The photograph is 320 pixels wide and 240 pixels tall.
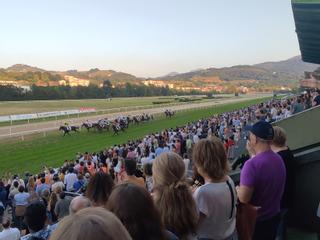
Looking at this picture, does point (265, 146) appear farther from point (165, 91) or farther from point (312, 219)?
point (165, 91)

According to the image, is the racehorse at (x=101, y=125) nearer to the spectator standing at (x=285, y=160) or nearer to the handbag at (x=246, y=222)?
the spectator standing at (x=285, y=160)

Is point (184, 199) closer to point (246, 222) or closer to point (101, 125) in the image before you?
point (246, 222)

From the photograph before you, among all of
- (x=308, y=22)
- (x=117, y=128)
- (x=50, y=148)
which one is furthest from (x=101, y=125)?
(x=308, y=22)

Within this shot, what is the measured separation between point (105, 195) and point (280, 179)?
146 centimetres

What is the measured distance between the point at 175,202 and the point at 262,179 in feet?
3.80

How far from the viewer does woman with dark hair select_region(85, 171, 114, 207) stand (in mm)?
3253

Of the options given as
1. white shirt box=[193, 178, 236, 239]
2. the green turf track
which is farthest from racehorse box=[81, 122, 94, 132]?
white shirt box=[193, 178, 236, 239]

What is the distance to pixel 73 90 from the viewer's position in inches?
3386

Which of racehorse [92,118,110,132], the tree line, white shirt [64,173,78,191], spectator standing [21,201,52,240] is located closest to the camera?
spectator standing [21,201,52,240]

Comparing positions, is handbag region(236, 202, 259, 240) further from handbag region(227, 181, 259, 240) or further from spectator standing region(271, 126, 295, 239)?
spectator standing region(271, 126, 295, 239)

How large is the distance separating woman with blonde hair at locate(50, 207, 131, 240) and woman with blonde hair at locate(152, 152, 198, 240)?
3.94ft

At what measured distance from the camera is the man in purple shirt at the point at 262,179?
138 inches

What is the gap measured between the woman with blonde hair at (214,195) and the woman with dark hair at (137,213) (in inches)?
38.0

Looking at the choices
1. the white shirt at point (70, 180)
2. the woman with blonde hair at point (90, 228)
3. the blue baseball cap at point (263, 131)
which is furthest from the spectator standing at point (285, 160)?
the white shirt at point (70, 180)
